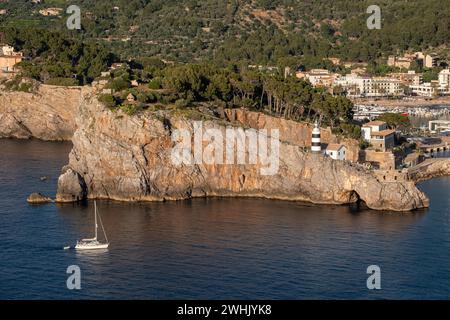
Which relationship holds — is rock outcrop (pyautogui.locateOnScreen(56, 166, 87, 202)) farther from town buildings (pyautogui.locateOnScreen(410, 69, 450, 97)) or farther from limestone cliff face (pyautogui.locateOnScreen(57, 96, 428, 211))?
town buildings (pyautogui.locateOnScreen(410, 69, 450, 97))

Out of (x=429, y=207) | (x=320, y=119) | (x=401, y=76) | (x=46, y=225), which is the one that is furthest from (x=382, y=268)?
(x=401, y=76)

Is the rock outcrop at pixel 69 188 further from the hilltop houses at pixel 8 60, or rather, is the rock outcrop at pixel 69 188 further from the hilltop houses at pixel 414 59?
the hilltop houses at pixel 414 59

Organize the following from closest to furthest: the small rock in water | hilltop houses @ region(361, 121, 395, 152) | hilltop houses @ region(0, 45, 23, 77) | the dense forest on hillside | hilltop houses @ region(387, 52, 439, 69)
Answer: the small rock in water, hilltop houses @ region(361, 121, 395, 152), hilltop houses @ region(0, 45, 23, 77), the dense forest on hillside, hilltop houses @ region(387, 52, 439, 69)

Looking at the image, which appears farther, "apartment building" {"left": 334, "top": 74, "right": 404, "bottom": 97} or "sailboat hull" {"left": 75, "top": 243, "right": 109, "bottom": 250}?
"apartment building" {"left": 334, "top": 74, "right": 404, "bottom": 97}

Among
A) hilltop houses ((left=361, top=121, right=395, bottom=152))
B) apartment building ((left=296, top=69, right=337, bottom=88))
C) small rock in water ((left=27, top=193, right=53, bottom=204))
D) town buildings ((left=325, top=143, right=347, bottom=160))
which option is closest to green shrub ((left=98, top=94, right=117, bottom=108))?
small rock in water ((left=27, top=193, right=53, bottom=204))

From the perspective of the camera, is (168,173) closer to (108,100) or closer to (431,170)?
(108,100)

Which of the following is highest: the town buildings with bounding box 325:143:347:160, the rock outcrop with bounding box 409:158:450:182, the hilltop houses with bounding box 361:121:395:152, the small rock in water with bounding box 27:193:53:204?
the hilltop houses with bounding box 361:121:395:152

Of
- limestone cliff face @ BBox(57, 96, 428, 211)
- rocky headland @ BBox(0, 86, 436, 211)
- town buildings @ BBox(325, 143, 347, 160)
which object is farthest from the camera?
town buildings @ BBox(325, 143, 347, 160)
